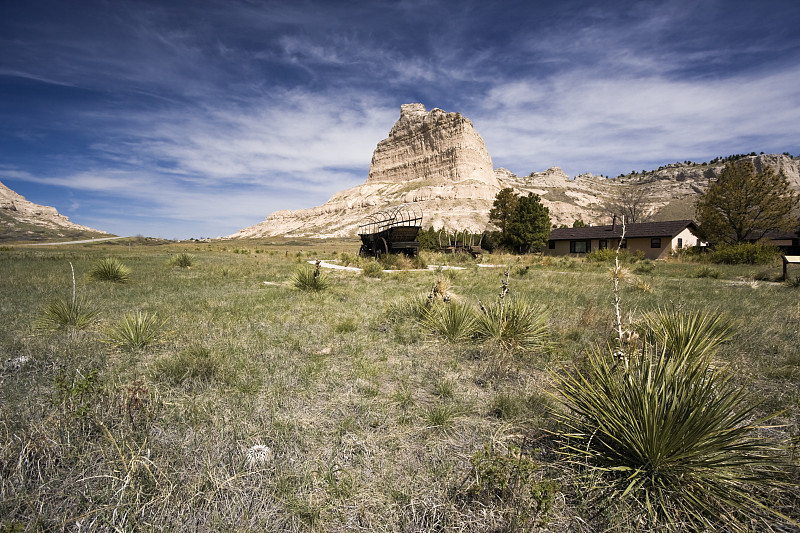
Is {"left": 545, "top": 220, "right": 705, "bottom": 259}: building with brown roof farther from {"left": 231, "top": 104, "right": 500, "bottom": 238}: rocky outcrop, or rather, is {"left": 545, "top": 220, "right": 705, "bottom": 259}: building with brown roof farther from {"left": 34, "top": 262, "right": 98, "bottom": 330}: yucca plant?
A: {"left": 231, "top": 104, "right": 500, "bottom": 238}: rocky outcrop

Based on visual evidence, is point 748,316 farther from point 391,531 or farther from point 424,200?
point 424,200

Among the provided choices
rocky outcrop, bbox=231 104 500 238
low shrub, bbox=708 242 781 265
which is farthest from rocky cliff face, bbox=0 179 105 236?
low shrub, bbox=708 242 781 265

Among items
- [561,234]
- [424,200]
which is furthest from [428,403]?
[424,200]

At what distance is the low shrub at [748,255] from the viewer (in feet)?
66.7

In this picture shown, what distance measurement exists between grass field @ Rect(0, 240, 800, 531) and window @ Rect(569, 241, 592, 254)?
37.2 metres

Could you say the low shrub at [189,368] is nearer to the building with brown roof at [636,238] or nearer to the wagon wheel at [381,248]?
the wagon wheel at [381,248]

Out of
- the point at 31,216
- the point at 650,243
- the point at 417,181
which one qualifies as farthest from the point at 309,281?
the point at 31,216

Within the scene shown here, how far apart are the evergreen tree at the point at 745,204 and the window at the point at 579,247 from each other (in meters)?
10.7

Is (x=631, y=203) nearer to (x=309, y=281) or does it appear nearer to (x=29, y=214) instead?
(x=309, y=281)

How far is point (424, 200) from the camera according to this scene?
100750 millimetres

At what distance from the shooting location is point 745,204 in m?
28.7

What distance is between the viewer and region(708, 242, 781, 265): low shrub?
20337mm

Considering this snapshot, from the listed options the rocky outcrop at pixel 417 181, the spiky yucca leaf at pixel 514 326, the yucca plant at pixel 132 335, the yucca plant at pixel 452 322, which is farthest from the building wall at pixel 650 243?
the rocky outcrop at pixel 417 181

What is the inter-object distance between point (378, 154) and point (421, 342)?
5761 inches
